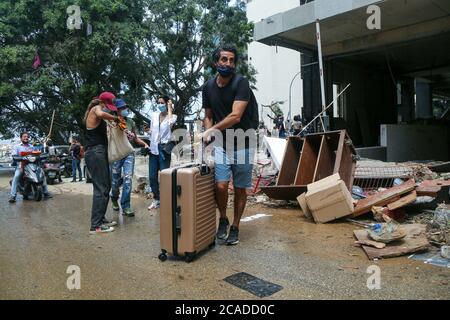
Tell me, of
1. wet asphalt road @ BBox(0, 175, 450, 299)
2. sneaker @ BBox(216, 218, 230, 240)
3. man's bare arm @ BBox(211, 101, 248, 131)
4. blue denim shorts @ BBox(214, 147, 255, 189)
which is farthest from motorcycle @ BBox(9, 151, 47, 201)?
man's bare arm @ BBox(211, 101, 248, 131)

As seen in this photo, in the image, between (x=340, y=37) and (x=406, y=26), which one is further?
(x=340, y=37)

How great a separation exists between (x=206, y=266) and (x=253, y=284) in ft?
1.83

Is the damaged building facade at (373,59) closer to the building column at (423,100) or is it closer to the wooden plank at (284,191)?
the building column at (423,100)

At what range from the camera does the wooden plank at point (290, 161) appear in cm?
616

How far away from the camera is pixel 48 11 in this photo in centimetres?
1580

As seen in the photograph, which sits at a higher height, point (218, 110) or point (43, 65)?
point (43, 65)

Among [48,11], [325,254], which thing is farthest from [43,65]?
[325,254]

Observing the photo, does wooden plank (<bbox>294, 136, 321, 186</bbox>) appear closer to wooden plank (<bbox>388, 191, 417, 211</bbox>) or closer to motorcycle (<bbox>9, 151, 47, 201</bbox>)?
wooden plank (<bbox>388, 191, 417, 211</bbox>)

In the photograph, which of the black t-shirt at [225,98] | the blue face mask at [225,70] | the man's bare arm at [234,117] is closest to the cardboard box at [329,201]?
the black t-shirt at [225,98]

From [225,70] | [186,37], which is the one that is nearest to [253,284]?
[225,70]

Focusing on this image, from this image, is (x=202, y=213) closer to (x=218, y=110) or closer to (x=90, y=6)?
(x=218, y=110)

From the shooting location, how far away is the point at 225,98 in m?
3.85

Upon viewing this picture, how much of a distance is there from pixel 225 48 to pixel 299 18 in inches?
264

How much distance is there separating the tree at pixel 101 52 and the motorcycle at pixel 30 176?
925 cm
